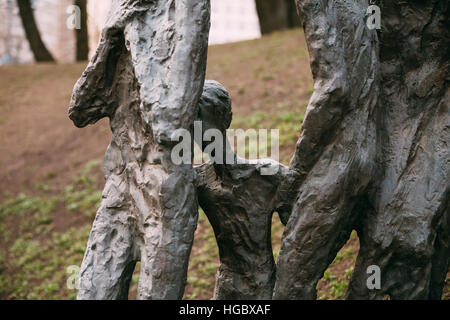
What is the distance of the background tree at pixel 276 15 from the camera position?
46.1 ft

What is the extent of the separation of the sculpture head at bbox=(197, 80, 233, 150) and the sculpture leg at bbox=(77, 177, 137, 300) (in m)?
0.69

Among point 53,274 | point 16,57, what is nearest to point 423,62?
point 53,274

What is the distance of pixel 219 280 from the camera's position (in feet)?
14.1

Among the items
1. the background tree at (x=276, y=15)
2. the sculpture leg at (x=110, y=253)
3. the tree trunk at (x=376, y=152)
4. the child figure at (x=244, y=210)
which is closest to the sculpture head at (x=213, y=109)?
the child figure at (x=244, y=210)

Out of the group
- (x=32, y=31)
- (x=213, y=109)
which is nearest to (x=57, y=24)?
(x=32, y=31)

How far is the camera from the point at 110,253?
3396 mm

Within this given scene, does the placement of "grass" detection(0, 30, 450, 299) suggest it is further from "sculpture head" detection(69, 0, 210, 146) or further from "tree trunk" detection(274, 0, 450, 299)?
"sculpture head" detection(69, 0, 210, 146)

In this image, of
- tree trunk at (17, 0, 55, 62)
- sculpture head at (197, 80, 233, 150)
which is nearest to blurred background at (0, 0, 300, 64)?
tree trunk at (17, 0, 55, 62)

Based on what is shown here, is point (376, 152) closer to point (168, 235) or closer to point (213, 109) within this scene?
point (213, 109)

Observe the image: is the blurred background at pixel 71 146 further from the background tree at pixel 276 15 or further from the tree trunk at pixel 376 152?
the tree trunk at pixel 376 152

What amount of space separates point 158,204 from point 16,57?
1986 cm

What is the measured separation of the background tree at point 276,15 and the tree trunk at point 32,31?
19.2 feet

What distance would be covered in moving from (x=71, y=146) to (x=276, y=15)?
6503 millimetres

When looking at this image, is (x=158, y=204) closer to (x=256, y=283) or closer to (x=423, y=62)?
(x=256, y=283)
